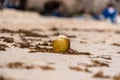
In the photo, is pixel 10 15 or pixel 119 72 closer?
pixel 119 72

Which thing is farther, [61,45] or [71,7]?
[71,7]

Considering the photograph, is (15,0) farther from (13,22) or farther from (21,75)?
(21,75)

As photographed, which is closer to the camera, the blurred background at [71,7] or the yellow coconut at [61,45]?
the yellow coconut at [61,45]

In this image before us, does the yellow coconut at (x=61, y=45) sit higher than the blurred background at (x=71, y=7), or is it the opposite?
the yellow coconut at (x=61, y=45)

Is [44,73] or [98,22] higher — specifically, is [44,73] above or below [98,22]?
above

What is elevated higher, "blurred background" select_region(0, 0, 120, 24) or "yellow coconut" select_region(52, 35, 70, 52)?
"yellow coconut" select_region(52, 35, 70, 52)

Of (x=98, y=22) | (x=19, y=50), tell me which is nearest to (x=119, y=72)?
(x=19, y=50)

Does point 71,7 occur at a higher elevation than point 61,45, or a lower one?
lower

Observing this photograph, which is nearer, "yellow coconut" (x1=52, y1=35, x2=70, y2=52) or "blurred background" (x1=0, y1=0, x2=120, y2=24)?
"yellow coconut" (x1=52, y1=35, x2=70, y2=52)
